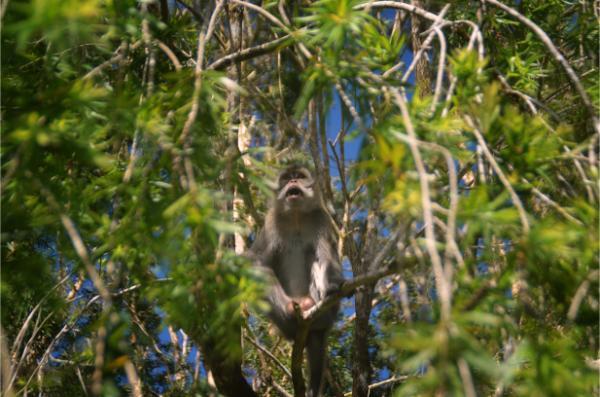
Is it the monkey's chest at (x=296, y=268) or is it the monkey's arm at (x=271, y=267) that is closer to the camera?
the monkey's arm at (x=271, y=267)

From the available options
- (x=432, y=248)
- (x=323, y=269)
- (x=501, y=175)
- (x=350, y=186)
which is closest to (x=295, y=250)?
(x=323, y=269)

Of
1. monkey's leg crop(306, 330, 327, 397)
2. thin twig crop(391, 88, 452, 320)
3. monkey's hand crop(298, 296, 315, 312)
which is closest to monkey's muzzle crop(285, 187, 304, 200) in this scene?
monkey's hand crop(298, 296, 315, 312)

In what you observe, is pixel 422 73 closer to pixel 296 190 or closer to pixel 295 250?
pixel 296 190

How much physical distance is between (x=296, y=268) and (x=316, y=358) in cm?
119

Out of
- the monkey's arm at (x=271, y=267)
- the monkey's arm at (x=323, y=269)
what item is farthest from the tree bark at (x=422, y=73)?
the monkey's arm at (x=271, y=267)

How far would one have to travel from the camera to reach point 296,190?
24.6 feet

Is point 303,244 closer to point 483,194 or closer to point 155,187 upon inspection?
point 155,187

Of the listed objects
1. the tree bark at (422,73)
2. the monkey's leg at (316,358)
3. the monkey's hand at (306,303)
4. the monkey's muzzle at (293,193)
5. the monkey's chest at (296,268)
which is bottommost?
the monkey's leg at (316,358)

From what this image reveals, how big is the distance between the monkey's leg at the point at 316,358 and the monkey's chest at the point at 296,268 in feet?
2.57

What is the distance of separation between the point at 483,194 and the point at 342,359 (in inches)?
233

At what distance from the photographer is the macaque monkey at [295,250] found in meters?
7.17

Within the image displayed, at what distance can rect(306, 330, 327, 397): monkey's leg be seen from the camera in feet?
21.8

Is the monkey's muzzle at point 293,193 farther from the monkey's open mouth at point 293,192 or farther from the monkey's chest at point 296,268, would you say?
the monkey's chest at point 296,268

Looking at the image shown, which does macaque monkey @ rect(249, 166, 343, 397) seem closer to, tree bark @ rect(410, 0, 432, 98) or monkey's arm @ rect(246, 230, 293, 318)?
monkey's arm @ rect(246, 230, 293, 318)
